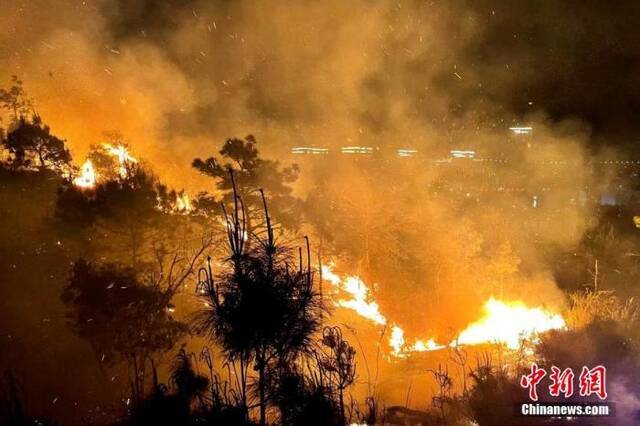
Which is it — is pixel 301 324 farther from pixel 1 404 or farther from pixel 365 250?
pixel 365 250

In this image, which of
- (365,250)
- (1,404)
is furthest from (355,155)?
(1,404)

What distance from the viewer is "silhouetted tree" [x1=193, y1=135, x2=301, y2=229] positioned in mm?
12648

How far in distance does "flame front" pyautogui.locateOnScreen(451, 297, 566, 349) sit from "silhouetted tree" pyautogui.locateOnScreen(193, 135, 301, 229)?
656 cm

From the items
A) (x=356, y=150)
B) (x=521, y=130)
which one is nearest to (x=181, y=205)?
(x=356, y=150)

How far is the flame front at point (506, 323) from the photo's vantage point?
48.4 ft

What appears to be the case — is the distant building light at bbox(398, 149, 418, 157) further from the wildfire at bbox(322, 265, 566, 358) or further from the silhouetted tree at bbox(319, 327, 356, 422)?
the silhouetted tree at bbox(319, 327, 356, 422)

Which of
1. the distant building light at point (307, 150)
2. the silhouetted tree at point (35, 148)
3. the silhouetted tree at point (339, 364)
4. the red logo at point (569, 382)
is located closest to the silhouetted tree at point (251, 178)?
the silhouetted tree at point (35, 148)

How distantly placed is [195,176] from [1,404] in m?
14.5

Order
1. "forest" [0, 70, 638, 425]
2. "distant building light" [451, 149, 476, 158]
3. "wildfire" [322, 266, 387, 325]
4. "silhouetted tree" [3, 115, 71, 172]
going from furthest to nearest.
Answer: "distant building light" [451, 149, 476, 158] < "wildfire" [322, 266, 387, 325] < "silhouetted tree" [3, 115, 71, 172] < "forest" [0, 70, 638, 425]

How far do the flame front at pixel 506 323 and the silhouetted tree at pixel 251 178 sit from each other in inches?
258

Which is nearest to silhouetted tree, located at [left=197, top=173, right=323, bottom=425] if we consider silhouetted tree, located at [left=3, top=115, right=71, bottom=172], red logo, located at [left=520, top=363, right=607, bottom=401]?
red logo, located at [left=520, top=363, right=607, bottom=401]

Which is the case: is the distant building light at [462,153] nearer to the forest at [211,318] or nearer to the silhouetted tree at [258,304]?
the forest at [211,318]

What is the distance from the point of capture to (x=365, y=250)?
18.1 metres

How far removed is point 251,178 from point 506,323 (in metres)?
9.68
